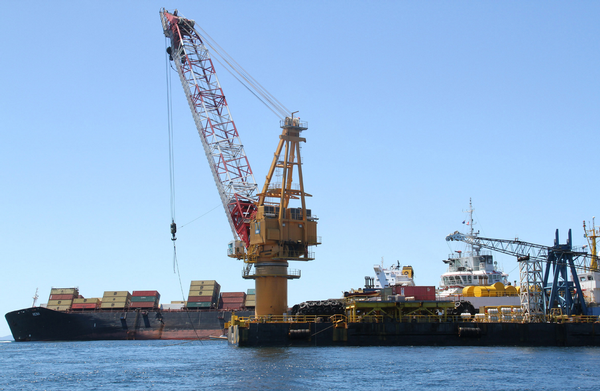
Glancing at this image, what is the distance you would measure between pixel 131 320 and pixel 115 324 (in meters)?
2.54

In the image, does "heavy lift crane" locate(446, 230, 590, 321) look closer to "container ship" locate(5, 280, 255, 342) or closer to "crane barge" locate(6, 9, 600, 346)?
"crane barge" locate(6, 9, 600, 346)

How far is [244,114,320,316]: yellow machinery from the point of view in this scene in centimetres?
5756

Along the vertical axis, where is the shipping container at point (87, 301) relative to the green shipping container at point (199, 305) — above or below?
above

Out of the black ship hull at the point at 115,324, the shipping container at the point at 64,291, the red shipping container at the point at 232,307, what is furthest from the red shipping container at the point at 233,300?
the shipping container at the point at 64,291

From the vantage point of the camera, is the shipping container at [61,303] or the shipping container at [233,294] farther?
the shipping container at [61,303]

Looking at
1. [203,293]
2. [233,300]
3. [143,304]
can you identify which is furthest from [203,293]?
[143,304]

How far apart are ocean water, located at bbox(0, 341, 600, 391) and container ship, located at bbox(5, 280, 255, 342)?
40.1m

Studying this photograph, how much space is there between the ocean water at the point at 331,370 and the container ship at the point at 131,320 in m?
40.1

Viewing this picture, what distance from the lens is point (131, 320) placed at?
95.3m

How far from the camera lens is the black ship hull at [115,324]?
306 ft

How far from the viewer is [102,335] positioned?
94750 mm

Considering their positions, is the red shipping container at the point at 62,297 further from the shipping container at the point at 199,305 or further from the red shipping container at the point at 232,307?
the red shipping container at the point at 232,307

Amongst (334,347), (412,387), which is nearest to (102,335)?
(334,347)

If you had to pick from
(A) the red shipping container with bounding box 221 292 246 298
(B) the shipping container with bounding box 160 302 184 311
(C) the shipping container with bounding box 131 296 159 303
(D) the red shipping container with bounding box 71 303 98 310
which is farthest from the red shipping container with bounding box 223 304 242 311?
(D) the red shipping container with bounding box 71 303 98 310
